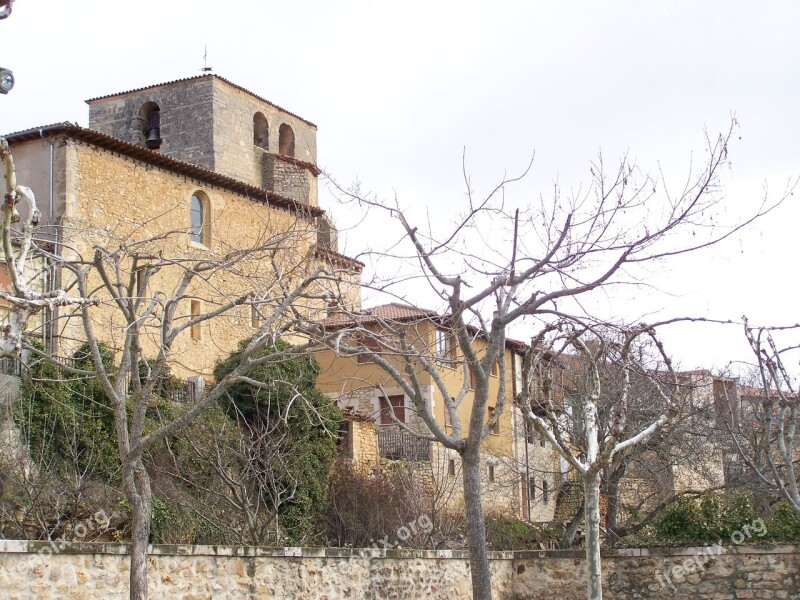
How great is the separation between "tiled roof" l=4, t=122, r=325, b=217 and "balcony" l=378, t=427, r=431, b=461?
267 inches

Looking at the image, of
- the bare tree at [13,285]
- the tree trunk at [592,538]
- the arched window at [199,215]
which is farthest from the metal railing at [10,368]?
the bare tree at [13,285]

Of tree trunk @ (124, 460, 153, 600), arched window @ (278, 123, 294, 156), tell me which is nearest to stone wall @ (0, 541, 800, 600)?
tree trunk @ (124, 460, 153, 600)

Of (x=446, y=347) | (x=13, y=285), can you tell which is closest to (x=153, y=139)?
(x=446, y=347)

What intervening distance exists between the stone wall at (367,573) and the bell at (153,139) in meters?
26.1

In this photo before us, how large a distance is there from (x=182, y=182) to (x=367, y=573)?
17956 millimetres

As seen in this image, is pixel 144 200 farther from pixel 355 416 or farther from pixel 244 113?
pixel 244 113

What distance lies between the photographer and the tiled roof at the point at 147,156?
25.8 metres

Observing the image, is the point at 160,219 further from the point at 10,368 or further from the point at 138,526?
the point at 138,526

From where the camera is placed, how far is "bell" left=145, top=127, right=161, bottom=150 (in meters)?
37.8

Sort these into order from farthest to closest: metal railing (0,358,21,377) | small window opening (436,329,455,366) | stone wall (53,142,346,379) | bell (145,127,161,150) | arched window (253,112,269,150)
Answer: arched window (253,112,269,150)
bell (145,127,161,150)
stone wall (53,142,346,379)
metal railing (0,358,21,377)
small window opening (436,329,455,366)

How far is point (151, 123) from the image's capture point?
126 ft

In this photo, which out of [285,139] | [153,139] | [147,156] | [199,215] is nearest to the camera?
[147,156]

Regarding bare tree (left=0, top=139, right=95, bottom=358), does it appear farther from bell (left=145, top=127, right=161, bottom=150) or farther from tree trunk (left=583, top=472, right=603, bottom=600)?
bell (left=145, top=127, right=161, bottom=150)

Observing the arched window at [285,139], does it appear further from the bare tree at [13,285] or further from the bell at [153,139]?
the bare tree at [13,285]
